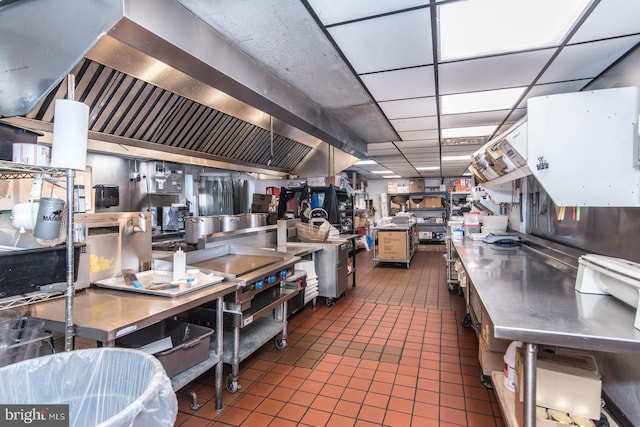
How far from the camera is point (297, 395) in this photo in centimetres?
235

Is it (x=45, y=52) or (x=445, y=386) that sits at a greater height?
(x=45, y=52)

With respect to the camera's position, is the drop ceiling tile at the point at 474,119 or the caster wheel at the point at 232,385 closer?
the caster wheel at the point at 232,385

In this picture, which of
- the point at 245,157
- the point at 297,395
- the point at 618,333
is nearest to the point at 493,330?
the point at 618,333

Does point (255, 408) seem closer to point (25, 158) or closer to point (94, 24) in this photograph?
point (25, 158)

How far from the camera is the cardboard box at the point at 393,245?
7.32 m

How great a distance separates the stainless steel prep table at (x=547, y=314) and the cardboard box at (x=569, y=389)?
0.74 ft

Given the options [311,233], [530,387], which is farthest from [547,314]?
Answer: [311,233]

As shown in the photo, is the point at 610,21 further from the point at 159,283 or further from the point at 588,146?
the point at 159,283

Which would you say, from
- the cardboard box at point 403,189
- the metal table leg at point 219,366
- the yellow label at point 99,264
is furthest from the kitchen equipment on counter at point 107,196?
the cardboard box at point 403,189

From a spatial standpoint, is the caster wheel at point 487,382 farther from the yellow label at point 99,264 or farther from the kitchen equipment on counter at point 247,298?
the yellow label at point 99,264

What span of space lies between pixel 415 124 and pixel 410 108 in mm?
716

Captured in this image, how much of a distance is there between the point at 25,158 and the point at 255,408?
6.27 feet

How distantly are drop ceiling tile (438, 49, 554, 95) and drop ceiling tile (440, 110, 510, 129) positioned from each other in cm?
84

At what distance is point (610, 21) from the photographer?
5.97 ft
